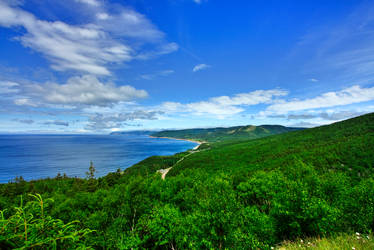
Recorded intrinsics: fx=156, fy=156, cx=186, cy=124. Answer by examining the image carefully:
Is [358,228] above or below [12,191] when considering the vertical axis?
above

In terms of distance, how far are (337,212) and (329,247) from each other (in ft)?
34.3

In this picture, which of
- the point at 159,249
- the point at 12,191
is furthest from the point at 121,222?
the point at 12,191

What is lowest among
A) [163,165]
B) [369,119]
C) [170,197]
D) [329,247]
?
[163,165]

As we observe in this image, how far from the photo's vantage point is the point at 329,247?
984 centimetres

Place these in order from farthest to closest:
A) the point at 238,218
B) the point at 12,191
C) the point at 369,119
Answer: the point at 369,119, the point at 12,191, the point at 238,218

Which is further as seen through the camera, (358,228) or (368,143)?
(368,143)

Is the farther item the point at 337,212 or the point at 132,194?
the point at 132,194

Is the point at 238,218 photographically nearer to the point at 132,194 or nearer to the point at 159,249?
the point at 159,249

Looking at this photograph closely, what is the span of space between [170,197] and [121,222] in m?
13.9

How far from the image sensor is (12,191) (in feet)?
206

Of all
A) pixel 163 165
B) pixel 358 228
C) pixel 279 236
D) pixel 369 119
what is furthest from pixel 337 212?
pixel 369 119

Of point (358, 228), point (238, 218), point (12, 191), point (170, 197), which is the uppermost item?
point (238, 218)

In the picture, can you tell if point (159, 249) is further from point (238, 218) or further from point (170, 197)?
point (170, 197)

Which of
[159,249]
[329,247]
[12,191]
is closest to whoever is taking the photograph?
[329,247]
